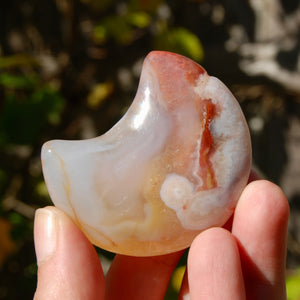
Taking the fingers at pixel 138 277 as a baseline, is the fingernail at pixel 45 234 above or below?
above

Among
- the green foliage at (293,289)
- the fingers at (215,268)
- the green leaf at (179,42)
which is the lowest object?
the green foliage at (293,289)

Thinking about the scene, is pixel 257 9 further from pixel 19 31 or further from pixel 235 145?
pixel 235 145

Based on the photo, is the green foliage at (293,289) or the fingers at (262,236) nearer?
the fingers at (262,236)

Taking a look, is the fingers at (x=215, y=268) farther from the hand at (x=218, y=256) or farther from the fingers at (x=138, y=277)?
the fingers at (x=138, y=277)

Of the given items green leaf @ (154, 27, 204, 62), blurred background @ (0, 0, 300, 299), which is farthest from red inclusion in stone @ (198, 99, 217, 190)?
blurred background @ (0, 0, 300, 299)

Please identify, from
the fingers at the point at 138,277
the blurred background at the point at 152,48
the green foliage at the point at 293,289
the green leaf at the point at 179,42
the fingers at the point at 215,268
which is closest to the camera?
the fingers at the point at 215,268

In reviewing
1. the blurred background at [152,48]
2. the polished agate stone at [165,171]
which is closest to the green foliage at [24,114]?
the blurred background at [152,48]
